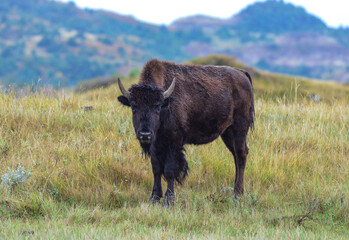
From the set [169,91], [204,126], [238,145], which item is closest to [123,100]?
[169,91]

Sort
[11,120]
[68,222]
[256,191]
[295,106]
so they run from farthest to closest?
[295,106], [11,120], [256,191], [68,222]

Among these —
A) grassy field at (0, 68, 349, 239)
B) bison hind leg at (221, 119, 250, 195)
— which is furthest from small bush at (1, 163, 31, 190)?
bison hind leg at (221, 119, 250, 195)

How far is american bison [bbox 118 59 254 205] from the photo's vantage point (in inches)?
234

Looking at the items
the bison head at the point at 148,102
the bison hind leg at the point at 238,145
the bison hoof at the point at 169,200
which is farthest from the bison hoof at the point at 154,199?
the bison hind leg at the point at 238,145

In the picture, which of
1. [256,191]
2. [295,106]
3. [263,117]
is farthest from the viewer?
[295,106]

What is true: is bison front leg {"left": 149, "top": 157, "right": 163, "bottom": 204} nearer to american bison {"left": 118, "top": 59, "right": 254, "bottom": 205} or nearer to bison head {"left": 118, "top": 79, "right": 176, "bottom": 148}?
american bison {"left": 118, "top": 59, "right": 254, "bottom": 205}

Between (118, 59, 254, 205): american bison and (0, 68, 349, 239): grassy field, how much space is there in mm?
409

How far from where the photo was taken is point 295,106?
10766 mm

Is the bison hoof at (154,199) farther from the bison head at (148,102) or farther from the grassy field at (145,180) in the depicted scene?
the bison head at (148,102)

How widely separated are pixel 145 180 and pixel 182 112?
133 centimetres

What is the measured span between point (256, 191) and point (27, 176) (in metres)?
3.46

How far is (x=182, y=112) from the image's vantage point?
6414 millimetres

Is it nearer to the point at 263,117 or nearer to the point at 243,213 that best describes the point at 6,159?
the point at 243,213

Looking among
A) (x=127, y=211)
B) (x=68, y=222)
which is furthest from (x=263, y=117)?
(x=68, y=222)
